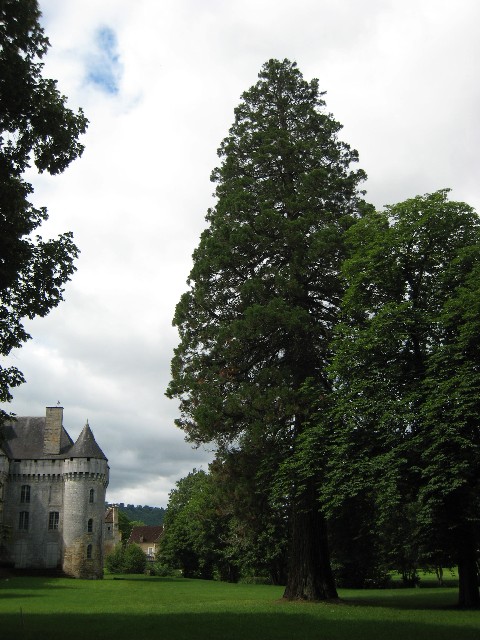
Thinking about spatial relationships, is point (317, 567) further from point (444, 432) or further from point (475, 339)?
point (475, 339)

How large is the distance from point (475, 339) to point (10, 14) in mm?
15164

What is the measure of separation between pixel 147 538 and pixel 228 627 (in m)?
108

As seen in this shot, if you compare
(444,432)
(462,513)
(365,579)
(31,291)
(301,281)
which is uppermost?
(301,281)

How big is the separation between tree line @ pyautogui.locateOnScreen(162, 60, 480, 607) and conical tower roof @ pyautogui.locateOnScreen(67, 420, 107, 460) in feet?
100

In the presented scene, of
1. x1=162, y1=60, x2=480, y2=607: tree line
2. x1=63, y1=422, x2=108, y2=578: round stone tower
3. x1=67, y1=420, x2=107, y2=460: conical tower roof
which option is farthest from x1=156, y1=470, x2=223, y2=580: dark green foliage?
x1=162, y1=60, x2=480, y2=607: tree line

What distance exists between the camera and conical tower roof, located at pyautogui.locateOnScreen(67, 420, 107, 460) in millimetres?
53375

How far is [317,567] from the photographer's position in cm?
2130

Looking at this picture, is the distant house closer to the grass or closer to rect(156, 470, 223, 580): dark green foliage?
rect(156, 470, 223, 580): dark green foliage

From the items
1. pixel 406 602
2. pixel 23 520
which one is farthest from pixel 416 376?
pixel 23 520

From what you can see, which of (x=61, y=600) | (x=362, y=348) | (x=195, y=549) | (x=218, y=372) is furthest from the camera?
(x=195, y=549)

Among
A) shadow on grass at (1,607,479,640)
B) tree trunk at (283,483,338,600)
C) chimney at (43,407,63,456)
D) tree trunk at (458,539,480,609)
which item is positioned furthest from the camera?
chimney at (43,407,63,456)

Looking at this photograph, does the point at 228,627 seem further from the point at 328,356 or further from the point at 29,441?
the point at 29,441

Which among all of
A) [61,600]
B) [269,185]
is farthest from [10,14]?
[61,600]

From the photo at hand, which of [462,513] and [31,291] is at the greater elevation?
[31,291]
